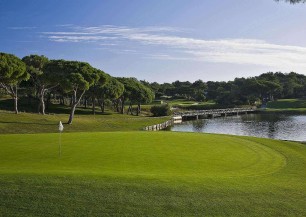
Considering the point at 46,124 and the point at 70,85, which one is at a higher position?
the point at 70,85

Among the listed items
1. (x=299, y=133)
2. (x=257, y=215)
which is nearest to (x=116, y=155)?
(x=257, y=215)

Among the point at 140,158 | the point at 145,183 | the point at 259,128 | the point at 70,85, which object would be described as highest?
the point at 70,85

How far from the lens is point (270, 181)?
17766 mm

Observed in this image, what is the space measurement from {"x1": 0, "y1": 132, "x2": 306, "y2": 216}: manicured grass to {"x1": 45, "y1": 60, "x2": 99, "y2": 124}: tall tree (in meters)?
34.4

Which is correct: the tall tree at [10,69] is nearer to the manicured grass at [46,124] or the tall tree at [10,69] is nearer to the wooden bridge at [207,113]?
the manicured grass at [46,124]

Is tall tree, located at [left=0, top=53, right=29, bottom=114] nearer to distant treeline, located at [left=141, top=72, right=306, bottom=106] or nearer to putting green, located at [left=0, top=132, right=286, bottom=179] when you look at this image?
putting green, located at [left=0, top=132, right=286, bottom=179]

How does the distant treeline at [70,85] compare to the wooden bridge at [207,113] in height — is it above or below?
above

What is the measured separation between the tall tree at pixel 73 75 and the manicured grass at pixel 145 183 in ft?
113

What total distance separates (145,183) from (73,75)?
46.7m

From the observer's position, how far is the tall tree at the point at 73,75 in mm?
59031

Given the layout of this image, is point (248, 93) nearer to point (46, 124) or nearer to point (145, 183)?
point (46, 124)

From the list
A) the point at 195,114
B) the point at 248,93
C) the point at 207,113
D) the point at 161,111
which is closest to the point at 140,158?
the point at 161,111

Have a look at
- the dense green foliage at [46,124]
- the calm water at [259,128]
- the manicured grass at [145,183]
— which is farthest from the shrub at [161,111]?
the manicured grass at [145,183]

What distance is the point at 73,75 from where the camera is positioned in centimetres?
5884
